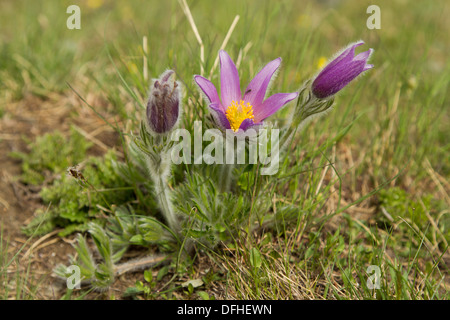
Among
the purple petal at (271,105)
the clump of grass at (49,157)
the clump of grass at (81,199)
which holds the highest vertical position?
the purple petal at (271,105)

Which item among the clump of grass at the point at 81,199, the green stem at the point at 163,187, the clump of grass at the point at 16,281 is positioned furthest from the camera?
the clump of grass at the point at 81,199

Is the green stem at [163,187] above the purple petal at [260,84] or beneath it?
beneath

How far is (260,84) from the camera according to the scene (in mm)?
1850

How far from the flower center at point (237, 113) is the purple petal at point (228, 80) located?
0.03 meters

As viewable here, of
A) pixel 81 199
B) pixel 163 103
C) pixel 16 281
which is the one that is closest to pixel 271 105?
pixel 163 103

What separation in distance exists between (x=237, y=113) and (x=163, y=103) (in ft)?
1.23

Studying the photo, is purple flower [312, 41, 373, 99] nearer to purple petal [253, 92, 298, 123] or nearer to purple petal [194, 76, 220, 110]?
purple petal [253, 92, 298, 123]

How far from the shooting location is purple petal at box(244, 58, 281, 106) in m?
1.81

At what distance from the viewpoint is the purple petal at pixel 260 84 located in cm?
181

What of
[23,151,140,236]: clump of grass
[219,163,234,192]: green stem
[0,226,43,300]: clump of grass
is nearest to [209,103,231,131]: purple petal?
[219,163,234,192]: green stem

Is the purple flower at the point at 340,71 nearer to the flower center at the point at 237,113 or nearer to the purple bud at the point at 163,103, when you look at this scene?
the flower center at the point at 237,113

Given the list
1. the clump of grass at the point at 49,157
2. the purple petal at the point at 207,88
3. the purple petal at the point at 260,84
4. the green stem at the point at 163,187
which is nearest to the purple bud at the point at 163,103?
the purple petal at the point at 207,88

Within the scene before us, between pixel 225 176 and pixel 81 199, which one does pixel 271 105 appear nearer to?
pixel 225 176
